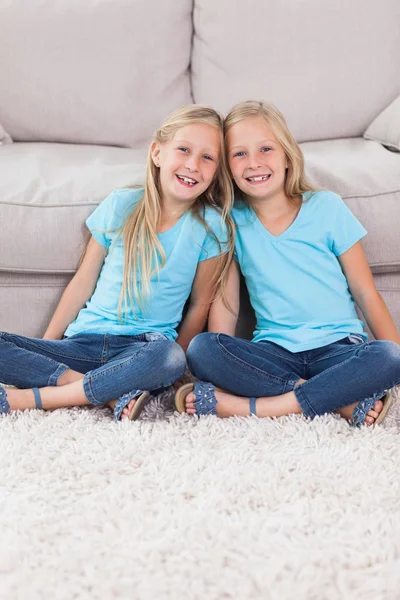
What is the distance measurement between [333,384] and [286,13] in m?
1.19

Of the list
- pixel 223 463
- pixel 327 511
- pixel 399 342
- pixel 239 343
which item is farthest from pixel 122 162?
pixel 327 511

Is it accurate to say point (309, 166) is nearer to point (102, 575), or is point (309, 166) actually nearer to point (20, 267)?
point (20, 267)

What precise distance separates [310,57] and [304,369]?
1.02 m

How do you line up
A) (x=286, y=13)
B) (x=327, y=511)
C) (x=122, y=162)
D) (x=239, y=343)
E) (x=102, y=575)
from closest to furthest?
(x=102, y=575) → (x=327, y=511) → (x=239, y=343) → (x=122, y=162) → (x=286, y=13)

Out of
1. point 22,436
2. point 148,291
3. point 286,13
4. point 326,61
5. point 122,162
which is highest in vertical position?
point 286,13

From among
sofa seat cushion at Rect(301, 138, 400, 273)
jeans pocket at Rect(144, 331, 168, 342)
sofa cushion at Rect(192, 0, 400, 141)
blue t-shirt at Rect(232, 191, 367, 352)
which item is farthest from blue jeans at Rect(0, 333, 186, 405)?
sofa cushion at Rect(192, 0, 400, 141)

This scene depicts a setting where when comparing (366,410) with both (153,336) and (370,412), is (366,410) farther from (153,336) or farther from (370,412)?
(153,336)

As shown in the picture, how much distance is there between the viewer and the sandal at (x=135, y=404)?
126 cm

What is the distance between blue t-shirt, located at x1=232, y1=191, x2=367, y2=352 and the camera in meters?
1.42

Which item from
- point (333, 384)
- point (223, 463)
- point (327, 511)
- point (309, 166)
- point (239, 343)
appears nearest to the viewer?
point (327, 511)

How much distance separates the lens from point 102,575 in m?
0.80

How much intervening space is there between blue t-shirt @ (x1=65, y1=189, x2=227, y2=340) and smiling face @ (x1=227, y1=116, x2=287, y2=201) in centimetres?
10

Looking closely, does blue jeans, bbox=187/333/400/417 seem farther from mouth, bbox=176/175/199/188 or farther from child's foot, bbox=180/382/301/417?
mouth, bbox=176/175/199/188

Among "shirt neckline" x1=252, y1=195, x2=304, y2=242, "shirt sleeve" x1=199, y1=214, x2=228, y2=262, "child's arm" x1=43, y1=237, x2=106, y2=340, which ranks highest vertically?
"shirt neckline" x1=252, y1=195, x2=304, y2=242
